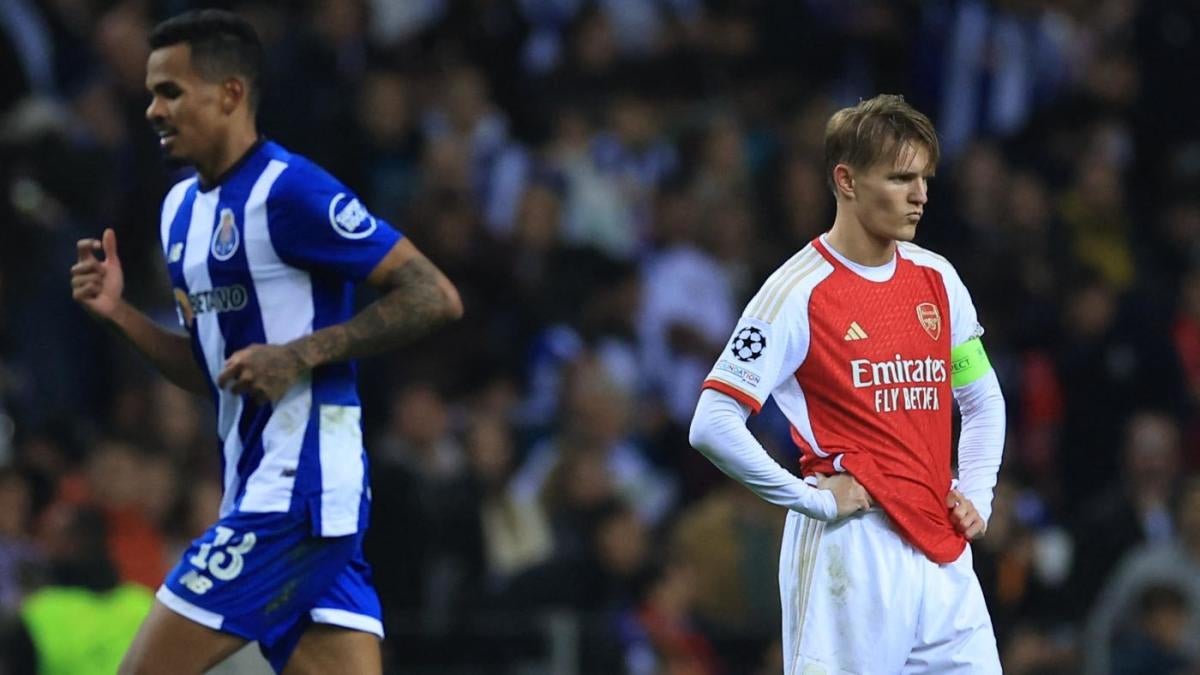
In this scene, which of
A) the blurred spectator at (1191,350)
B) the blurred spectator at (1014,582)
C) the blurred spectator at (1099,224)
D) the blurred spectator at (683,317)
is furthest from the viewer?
the blurred spectator at (1099,224)

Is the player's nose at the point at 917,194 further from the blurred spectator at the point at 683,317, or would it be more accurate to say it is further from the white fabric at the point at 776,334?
the blurred spectator at the point at 683,317

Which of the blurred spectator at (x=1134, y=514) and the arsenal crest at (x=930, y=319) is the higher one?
the arsenal crest at (x=930, y=319)

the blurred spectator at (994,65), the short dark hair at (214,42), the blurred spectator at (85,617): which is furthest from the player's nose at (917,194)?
the blurred spectator at (994,65)

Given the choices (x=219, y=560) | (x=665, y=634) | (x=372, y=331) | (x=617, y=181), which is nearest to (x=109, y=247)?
(x=372, y=331)

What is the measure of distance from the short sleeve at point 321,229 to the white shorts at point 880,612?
5.29ft

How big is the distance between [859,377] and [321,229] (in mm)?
1665

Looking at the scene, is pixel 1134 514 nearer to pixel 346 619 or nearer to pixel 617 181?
pixel 617 181

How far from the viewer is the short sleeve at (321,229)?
670cm

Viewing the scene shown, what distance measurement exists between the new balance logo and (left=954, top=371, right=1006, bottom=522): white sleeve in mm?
469

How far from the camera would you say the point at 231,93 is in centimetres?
689

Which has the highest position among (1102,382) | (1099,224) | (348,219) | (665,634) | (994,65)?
(994,65)

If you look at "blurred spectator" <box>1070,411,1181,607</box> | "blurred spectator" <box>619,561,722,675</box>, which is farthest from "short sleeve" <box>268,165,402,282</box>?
"blurred spectator" <box>1070,411,1181,607</box>

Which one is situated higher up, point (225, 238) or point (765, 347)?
point (225, 238)

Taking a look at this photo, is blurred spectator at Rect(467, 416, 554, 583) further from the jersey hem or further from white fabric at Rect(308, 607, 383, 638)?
the jersey hem
